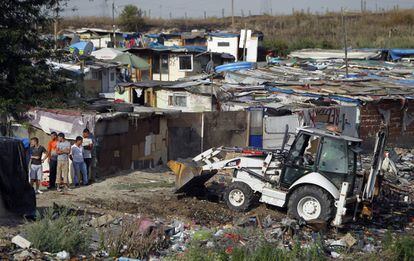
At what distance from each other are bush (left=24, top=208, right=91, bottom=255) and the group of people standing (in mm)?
4665

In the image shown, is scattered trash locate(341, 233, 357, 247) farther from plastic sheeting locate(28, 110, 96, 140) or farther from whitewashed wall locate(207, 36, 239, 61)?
whitewashed wall locate(207, 36, 239, 61)

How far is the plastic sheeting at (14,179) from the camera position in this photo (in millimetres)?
12453

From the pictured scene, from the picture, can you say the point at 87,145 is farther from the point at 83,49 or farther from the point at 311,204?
the point at 83,49

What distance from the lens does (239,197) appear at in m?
14.6

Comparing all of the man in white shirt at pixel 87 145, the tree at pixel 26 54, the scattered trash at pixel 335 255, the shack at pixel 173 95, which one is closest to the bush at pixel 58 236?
the scattered trash at pixel 335 255

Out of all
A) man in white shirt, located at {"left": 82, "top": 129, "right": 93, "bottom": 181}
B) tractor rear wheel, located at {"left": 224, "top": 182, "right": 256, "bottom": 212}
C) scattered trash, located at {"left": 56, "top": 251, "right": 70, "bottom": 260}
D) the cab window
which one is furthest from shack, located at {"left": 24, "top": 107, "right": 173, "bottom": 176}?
scattered trash, located at {"left": 56, "top": 251, "right": 70, "bottom": 260}

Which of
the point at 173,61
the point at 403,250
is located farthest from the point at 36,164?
the point at 173,61

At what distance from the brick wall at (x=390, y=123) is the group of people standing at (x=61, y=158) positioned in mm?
11764

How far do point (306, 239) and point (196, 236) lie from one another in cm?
217

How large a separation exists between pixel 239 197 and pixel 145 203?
2.08 meters

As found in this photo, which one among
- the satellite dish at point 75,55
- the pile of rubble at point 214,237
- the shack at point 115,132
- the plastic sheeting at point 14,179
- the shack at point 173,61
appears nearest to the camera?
the pile of rubble at point 214,237

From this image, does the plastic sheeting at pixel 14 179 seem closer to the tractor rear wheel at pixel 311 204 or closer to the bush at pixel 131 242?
the bush at pixel 131 242

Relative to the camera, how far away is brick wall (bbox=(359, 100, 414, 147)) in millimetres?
25156

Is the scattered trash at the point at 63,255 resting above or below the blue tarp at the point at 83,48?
below
